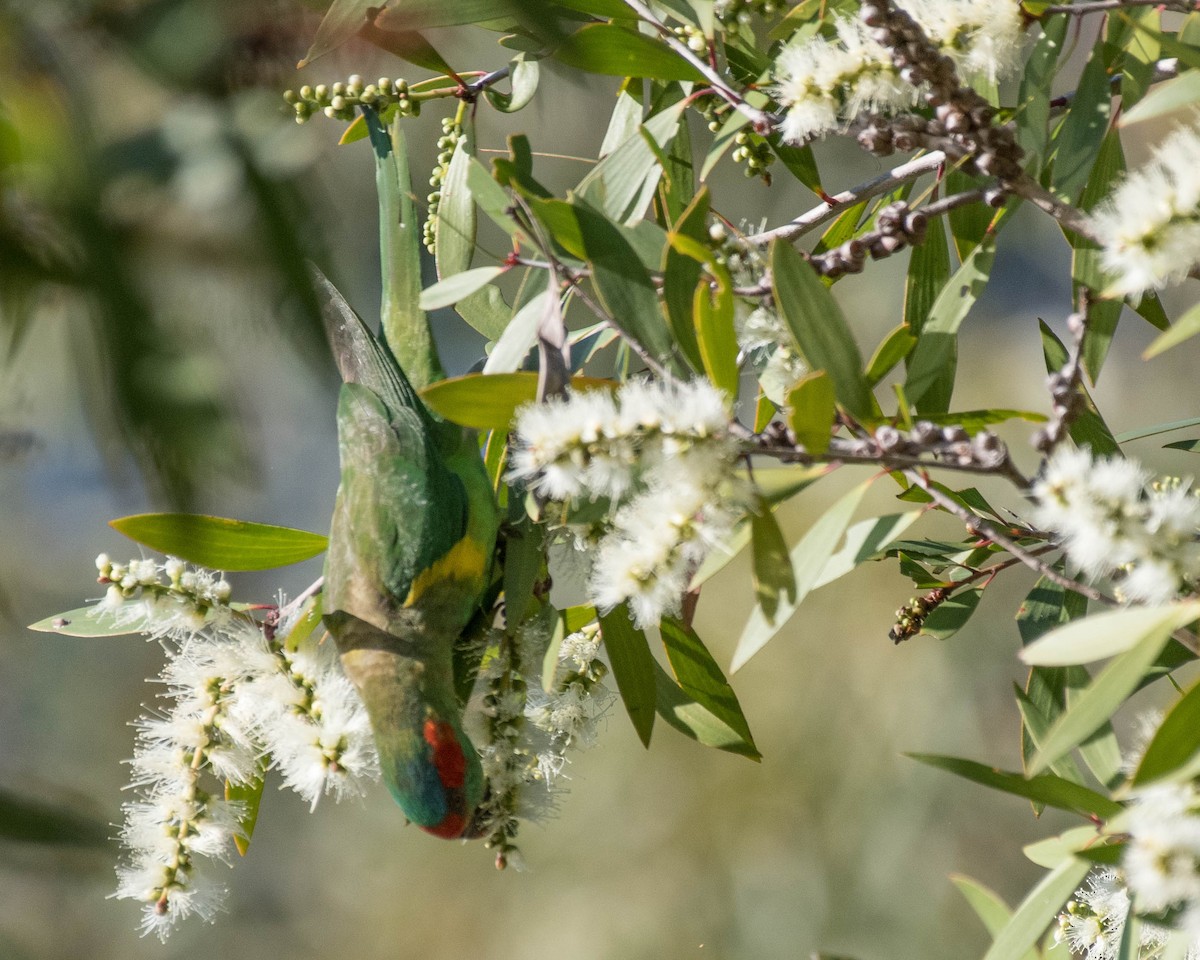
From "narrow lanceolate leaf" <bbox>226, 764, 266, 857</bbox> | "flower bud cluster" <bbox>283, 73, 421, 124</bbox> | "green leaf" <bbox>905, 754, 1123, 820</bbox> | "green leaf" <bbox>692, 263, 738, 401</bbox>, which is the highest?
"flower bud cluster" <bbox>283, 73, 421, 124</bbox>

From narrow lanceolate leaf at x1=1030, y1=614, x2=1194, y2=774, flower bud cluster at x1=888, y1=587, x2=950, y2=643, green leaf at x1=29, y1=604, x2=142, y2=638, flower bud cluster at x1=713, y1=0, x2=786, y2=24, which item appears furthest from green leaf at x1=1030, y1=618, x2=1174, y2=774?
green leaf at x1=29, y1=604, x2=142, y2=638

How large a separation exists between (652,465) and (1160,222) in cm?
36

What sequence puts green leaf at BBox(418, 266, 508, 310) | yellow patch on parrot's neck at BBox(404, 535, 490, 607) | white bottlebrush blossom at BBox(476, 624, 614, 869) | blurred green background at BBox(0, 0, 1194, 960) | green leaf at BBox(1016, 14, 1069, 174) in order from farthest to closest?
blurred green background at BBox(0, 0, 1194, 960), yellow patch on parrot's neck at BBox(404, 535, 490, 607), white bottlebrush blossom at BBox(476, 624, 614, 869), green leaf at BBox(418, 266, 508, 310), green leaf at BBox(1016, 14, 1069, 174)

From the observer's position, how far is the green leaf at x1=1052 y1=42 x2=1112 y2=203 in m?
0.96

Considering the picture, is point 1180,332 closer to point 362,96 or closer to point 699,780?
point 362,96

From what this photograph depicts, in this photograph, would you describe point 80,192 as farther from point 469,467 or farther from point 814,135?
point 469,467

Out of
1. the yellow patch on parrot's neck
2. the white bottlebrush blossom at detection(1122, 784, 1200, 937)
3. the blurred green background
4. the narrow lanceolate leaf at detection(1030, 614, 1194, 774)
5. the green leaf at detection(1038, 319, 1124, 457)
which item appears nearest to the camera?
the white bottlebrush blossom at detection(1122, 784, 1200, 937)

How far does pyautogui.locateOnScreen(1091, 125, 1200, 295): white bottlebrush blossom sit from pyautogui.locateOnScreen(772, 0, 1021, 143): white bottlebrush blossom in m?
0.24

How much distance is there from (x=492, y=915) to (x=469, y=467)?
11.4ft

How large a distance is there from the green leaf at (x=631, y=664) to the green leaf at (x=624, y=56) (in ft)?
1.87

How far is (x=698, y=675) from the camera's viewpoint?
4.07 feet

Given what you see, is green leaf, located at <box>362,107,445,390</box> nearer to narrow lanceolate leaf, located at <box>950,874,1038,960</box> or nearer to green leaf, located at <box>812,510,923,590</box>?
green leaf, located at <box>812,510,923,590</box>

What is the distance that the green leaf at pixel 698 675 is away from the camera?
1.22 metres

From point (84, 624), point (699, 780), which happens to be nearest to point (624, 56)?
point (84, 624)
